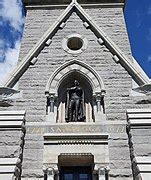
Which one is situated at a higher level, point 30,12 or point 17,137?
point 30,12

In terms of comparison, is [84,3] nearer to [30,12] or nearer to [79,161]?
[30,12]

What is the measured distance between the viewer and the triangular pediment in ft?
43.8

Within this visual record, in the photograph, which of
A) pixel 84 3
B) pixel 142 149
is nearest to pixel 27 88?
pixel 142 149

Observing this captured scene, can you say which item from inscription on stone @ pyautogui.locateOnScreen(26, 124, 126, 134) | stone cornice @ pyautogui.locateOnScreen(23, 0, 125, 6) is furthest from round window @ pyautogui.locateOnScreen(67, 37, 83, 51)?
inscription on stone @ pyautogui.locateOnScreen(26, 124, 126, 134)

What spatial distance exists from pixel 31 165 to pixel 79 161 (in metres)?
1.57

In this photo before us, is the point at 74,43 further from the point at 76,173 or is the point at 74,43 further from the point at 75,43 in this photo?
the point at 76,173

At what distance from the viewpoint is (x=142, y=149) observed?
11.1m

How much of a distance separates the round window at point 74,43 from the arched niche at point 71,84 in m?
0.77

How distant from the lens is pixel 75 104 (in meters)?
13.4

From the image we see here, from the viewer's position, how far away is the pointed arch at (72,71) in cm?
1316

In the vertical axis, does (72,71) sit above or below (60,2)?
below

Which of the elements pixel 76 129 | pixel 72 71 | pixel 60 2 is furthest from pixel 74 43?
pixel 76 129

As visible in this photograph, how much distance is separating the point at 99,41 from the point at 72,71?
179 cm

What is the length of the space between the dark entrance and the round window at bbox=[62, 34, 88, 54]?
4.58m
